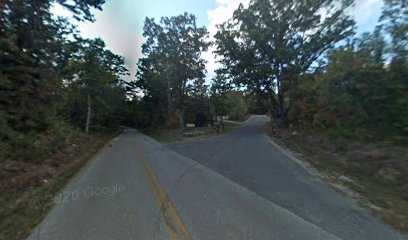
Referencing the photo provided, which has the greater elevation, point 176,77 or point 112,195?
point 176,77

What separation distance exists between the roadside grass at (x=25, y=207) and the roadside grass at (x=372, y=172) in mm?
6449

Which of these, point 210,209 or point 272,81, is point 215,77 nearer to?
point 272,81

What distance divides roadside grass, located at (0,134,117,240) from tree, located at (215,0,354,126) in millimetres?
23791

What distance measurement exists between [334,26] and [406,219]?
28.0 metres

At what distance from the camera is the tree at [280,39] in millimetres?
28531

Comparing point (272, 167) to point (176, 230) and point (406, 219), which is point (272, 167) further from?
point (176, 230)

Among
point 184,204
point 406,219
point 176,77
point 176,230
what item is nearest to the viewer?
point 176,230

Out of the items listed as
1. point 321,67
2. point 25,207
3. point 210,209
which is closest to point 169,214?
point 210,209

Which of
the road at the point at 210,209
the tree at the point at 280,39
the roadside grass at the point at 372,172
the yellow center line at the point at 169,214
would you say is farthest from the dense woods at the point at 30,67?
the tree at the point at 280,39

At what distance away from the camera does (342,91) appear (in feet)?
45.0

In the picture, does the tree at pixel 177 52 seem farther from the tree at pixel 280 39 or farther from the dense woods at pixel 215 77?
the tree at pixel 280 39

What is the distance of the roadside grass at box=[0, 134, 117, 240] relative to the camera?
507cm

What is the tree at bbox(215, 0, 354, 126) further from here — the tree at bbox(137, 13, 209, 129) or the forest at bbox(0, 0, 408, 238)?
the tree at bbox(137, 13, 209, 129)

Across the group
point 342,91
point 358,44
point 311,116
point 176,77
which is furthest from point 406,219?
point 176,77
